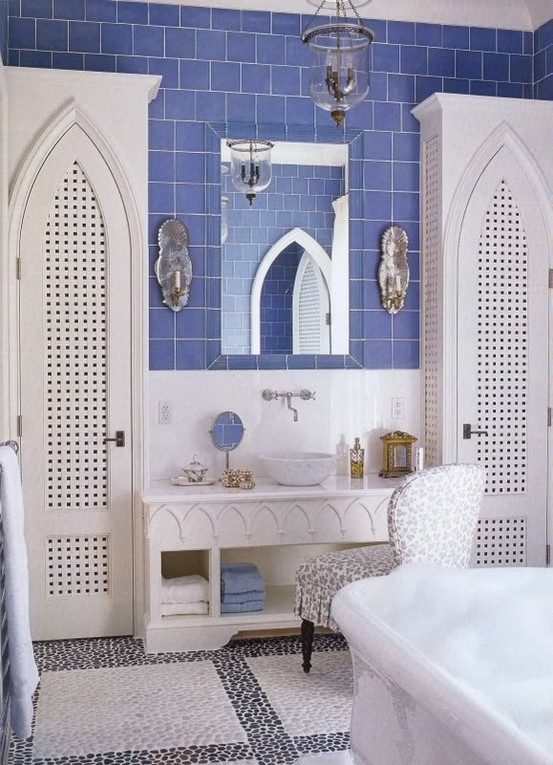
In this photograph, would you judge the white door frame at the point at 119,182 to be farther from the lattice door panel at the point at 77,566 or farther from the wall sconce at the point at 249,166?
the wall sconce at the point at 249,166

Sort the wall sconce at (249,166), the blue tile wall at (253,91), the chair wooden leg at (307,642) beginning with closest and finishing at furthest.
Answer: the chair wooden leg at (307,642), the blue tile wall at (253,91), the wall sconce at (249,166)

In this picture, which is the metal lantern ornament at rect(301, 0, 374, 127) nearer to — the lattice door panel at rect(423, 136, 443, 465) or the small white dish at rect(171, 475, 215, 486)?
the lattice door panel at rect(423, 136, 443, 465)

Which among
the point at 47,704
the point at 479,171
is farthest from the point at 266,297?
the point at 47,704

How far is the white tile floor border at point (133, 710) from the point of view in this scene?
3.13m

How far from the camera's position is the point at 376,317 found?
4.79 meters

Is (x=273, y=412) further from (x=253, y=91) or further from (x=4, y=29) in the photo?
(x=4, y=29)

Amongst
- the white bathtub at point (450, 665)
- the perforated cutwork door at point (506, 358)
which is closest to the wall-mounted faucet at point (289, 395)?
the perforated cutwork door at point (506, 358)

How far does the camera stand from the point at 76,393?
4277mm

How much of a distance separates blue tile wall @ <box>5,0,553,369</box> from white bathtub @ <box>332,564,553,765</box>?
2.40 m

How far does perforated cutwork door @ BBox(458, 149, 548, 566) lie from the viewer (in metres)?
4.58

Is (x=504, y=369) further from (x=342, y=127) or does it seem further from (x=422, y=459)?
(x=342, y=127)

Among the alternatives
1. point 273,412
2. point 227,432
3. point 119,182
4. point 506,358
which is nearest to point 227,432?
point 227,432

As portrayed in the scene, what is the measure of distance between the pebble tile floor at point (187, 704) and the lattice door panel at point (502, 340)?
122cm

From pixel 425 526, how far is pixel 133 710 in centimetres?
126
